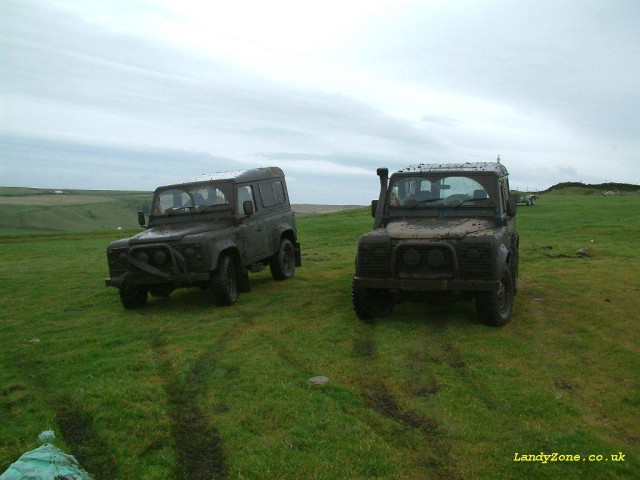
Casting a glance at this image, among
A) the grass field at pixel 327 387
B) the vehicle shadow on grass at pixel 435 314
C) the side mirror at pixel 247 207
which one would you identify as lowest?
the grass field at pixel 327 387

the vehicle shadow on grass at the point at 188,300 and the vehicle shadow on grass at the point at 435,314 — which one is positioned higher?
the vehicle shadow on grass at the point at 435,314

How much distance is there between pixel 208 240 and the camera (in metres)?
9.38

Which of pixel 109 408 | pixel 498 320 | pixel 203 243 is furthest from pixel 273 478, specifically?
pixel 203 243

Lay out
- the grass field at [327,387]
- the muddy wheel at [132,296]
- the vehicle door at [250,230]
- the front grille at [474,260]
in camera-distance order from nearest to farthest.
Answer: the grass field at [327,387] → the front grille at [474,260] → the muddy wheel at [132,296] → the vehicle door at [250,230]

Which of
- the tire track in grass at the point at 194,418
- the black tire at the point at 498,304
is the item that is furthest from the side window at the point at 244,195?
the black tire at the point at 498,304

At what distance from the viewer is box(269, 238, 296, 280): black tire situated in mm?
12352

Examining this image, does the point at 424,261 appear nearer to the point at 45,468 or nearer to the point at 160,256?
the point at 160,256

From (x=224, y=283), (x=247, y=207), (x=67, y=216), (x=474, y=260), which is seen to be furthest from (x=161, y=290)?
(x=67, y=216)

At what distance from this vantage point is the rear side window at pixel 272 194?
11756 mm

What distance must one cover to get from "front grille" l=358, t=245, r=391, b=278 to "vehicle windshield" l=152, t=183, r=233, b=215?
358 cm

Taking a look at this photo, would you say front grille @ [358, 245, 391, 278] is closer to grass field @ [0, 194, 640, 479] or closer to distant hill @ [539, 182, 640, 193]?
grass field @ [0, 194, 640, 479]

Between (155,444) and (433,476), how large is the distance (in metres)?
2.11

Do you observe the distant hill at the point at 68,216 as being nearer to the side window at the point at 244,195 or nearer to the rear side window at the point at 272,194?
the rear side window at the point at 272,194

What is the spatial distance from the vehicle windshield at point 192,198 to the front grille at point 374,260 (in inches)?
141
